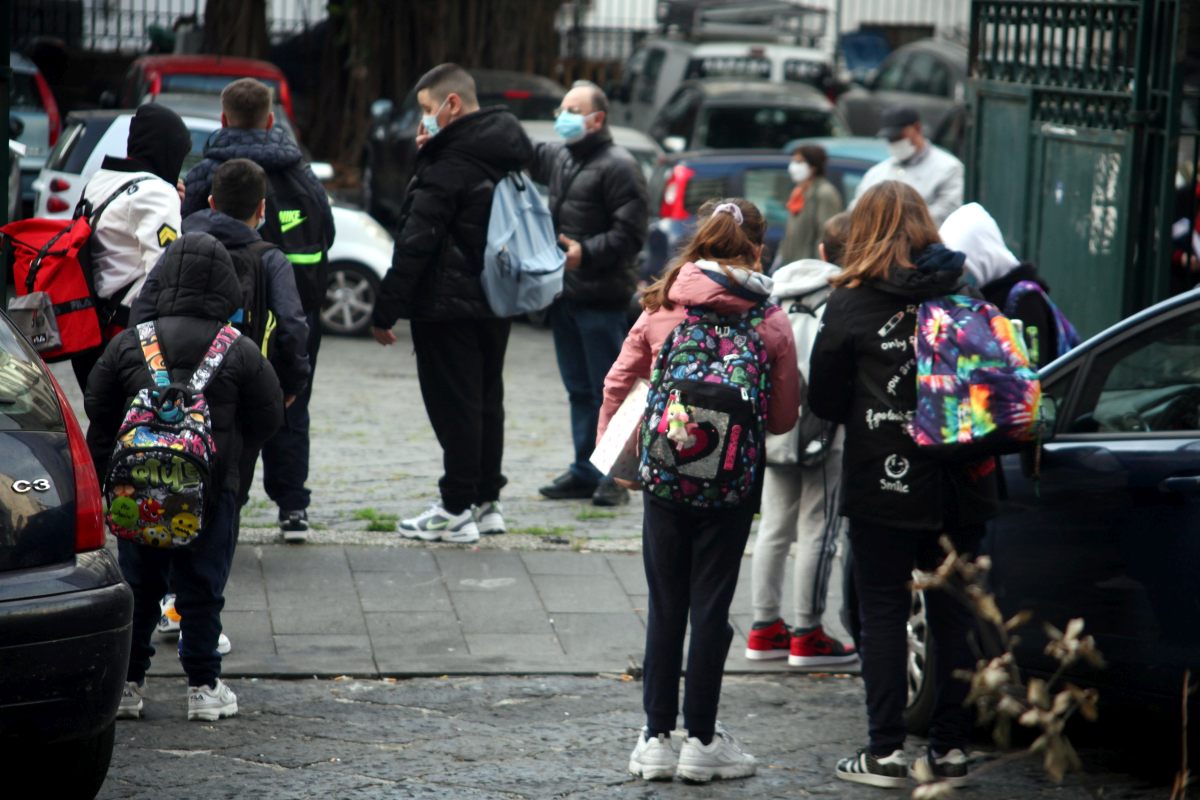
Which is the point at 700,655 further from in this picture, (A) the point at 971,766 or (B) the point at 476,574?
(B) the point at 476,574

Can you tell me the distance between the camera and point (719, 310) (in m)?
4.94

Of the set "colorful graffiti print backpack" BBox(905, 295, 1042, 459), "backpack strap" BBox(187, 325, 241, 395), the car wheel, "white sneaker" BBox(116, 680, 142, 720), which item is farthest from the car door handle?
the car wheel

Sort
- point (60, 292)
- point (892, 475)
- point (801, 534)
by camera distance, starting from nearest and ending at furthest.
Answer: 1. point (892, 475)
2. point (60, 292)
3. point (801, 534)

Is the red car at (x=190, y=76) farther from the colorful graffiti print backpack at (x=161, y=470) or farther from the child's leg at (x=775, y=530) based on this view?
the colorful graffiti print backpack at (x=161, y=470)

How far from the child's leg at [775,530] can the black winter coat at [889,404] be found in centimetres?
135

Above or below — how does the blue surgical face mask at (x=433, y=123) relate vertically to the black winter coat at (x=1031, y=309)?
above

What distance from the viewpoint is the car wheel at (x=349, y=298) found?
13.4 meters

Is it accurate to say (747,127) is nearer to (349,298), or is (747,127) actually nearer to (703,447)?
(349,298)

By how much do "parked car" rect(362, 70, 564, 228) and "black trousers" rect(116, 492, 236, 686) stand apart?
12.5 metres

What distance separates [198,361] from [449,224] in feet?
7.62

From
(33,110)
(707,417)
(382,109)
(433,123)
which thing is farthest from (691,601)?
(33,110)

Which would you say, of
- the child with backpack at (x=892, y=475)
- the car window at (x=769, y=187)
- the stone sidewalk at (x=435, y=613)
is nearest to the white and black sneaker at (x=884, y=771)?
the child with backpack at (x=892, y=475)

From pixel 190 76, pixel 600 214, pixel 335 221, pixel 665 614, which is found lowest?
pixel 665 614

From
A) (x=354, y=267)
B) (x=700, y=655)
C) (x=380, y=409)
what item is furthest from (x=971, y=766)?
(x=354, y=267)
